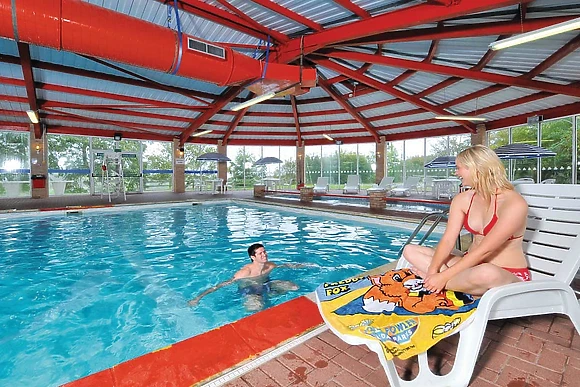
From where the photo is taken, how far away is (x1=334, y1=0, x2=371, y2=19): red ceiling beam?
468 centimetres

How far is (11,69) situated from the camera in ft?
27.9

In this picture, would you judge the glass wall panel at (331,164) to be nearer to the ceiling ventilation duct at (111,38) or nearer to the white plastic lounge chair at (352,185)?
the white plastic lounge chair at (352,185)

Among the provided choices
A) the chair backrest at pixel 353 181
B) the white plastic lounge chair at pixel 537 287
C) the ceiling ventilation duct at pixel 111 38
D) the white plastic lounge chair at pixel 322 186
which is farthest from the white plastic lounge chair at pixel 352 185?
the white plastic lounge chair at pixel 537 287

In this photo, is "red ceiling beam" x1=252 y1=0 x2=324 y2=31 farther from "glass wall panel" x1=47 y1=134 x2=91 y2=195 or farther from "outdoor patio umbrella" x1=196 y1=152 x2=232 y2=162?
"glass wall panel" x1=47 y1=134 x2=91 y2=195

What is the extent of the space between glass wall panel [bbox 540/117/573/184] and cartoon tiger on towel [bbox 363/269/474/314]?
38.4 feet

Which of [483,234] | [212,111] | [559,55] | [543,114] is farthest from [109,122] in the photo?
[543,114]

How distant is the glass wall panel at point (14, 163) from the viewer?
12.0 meters

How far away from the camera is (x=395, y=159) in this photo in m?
16.3

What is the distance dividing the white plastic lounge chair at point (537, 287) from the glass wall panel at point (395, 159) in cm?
1442

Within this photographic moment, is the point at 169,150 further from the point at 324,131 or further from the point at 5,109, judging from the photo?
the point at 324,131

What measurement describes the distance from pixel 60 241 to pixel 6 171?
29.8 ft

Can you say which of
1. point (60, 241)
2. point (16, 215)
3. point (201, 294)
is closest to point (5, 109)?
point (16, 215)

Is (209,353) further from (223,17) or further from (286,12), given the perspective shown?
(223,17)

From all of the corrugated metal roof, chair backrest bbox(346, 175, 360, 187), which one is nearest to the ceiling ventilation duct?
the corrugated metal roof
